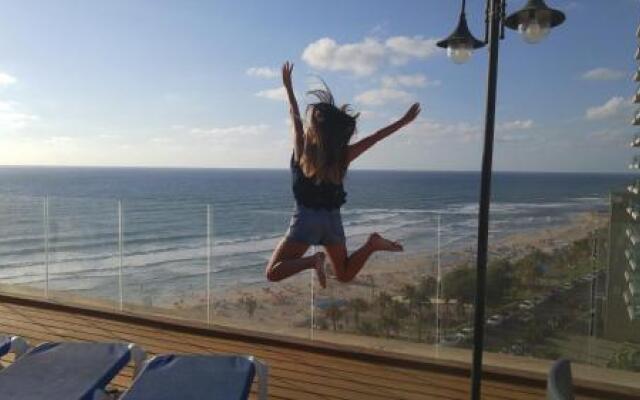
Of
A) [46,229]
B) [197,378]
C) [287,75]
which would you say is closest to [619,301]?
[287,75]

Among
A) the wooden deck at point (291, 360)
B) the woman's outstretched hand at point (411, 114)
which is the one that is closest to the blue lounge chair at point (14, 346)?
the wooden deck at point (291, 360)

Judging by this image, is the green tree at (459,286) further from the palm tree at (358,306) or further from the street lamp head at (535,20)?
the street lamp head at (535,20)

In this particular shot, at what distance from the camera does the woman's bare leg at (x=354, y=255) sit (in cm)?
298

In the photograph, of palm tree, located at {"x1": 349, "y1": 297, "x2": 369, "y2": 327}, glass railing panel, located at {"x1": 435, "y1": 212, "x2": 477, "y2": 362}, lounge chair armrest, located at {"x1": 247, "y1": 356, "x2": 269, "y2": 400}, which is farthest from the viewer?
palm tree, located at {"x1": 349, "y1": 297, "x2": 369, "y2": 327}

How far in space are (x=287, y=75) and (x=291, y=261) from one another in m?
1.01

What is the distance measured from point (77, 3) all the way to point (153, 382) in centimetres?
979

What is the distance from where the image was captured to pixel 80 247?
672 centimetres

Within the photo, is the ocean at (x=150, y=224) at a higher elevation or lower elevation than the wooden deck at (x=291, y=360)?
higher

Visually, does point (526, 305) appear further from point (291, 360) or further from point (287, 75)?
point (287, 75)

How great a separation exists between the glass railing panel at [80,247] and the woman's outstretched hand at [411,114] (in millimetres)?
3003

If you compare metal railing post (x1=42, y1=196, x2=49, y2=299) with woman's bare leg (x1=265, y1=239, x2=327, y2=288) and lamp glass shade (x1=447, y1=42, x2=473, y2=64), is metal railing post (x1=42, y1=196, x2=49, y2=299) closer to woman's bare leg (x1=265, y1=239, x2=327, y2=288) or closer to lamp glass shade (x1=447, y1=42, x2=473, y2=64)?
woman's bare leg (x1=265, y1=239, x2=327, y2=288)

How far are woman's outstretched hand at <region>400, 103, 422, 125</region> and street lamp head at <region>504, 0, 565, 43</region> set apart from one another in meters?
0.87

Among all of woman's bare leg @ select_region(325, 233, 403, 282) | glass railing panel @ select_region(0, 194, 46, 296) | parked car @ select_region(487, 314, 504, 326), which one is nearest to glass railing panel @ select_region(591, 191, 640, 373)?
parked car @ select_region(487, 314, 504, 326)

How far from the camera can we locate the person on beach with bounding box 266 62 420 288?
2994 mm
